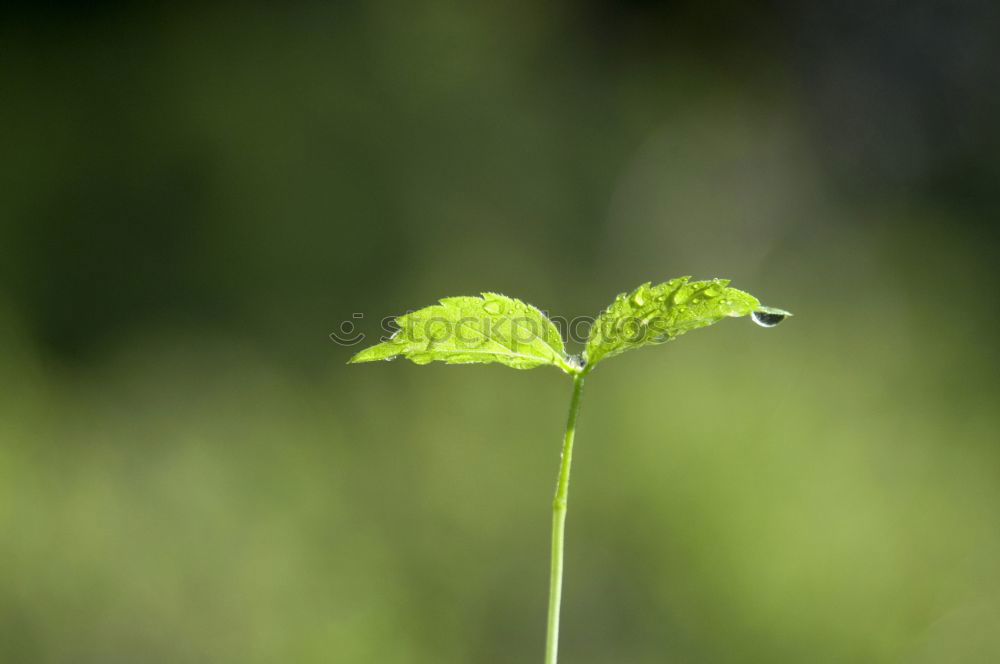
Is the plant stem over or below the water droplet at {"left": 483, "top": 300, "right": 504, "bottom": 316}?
below

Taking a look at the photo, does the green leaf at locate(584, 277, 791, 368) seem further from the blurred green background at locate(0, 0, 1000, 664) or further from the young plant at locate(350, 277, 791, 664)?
the blurred green background at locate(0, 0, 1000, 664)

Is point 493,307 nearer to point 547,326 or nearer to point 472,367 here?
point 547,326

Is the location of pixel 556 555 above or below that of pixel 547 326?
below

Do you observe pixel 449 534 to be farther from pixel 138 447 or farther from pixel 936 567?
pixel 936 567

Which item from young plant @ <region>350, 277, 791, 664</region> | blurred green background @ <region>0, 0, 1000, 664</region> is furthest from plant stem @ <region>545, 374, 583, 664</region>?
blurred green background @ <region>0, 0, 1000, 664</region>

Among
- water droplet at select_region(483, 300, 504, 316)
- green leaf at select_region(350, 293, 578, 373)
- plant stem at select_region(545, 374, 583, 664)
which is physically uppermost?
water droplet at select_region(483, 300, 504, 316)

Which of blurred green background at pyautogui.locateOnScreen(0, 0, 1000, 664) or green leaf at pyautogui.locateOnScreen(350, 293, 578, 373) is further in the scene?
blurred green background at pyautogui.locateOnScreen(0, 0, 1000, 664)

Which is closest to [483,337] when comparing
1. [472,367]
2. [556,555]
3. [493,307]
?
[493,307]
